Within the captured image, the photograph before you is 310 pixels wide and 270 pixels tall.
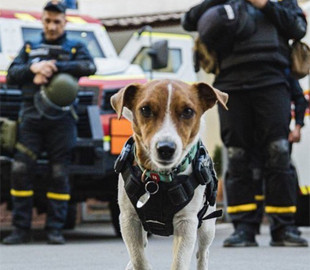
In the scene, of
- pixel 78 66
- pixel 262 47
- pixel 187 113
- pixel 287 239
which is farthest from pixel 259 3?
pixel 187 113

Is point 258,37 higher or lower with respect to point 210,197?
higher

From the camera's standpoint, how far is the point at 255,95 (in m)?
6.96

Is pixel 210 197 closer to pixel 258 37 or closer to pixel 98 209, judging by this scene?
pixel 258 37

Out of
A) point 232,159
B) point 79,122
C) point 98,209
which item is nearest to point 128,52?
point 98,209

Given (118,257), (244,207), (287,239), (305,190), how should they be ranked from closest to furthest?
(118,257)
(287,239)
(244,207)
(305,190)

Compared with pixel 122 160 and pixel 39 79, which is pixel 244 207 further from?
pixel 122 160

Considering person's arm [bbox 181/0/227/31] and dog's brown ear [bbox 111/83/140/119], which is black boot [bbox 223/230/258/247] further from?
dog's brown ear [bbox 111/83/140/119]

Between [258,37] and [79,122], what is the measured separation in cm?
209

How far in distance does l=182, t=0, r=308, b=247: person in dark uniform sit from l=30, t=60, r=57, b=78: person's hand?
1302 millimetres

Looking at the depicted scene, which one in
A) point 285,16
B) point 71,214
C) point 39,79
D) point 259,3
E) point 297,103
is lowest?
point 71,214

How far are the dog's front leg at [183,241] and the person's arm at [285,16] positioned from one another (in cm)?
318

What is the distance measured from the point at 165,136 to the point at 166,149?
0.06m

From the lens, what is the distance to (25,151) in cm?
775

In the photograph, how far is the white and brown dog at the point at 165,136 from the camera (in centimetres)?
376
